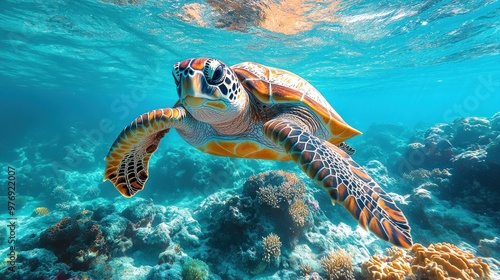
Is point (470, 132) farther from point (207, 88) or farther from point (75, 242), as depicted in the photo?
point (75, 242)

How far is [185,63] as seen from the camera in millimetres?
2441

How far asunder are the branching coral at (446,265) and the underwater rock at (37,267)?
236 inches

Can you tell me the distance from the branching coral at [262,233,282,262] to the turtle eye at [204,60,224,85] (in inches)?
157

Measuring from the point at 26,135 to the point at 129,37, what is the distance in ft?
63.3

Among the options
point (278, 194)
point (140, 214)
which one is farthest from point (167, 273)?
point (278, 194)

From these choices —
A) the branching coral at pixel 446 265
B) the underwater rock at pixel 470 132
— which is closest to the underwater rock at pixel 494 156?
the underwater rock at pixel 470 132

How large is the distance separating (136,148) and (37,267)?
2.92 m

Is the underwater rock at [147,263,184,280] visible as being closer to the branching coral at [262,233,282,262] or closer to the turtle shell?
the branching coral at [262,233,282,262]

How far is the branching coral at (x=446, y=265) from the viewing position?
11.4ft

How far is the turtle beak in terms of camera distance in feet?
7.56

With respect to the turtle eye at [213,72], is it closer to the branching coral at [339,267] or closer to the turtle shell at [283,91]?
the turtle shell at [283,91]

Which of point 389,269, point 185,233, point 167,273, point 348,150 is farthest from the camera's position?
point 185,233

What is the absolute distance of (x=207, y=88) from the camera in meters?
2.39

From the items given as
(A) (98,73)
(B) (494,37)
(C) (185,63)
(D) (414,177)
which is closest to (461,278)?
(C) (185,63)
